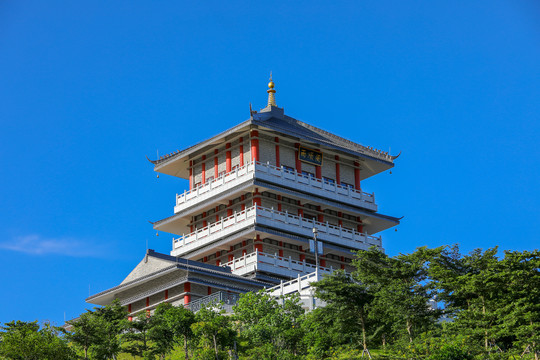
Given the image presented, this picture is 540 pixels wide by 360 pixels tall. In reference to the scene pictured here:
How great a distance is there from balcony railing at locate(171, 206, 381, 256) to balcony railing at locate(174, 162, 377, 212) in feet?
8.29

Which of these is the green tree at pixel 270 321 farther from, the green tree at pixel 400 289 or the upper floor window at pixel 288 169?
the upper floor window at pixel 288 169

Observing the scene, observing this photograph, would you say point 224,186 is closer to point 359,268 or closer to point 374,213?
point 374,213

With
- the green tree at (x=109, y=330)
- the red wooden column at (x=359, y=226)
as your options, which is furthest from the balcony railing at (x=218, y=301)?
the red wooden column at (x=359, y=226)

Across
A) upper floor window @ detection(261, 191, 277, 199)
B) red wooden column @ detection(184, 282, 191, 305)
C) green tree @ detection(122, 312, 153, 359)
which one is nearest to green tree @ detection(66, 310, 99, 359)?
green tree @ detection(122, 312, 153, 359)

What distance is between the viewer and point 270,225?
7894cm

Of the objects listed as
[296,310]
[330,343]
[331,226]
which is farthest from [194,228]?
[330,343]

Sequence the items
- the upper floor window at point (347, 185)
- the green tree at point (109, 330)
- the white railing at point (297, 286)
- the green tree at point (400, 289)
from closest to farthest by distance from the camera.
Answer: the green tree at point (400, 289) → the green tree at point (109, 330) → the white railing at point (297, 286) → the upper floor window at point (347, 185)

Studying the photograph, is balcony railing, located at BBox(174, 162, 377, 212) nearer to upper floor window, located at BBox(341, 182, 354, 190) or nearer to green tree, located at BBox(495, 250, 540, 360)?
upper floor window, located at BBox(341, 182, 354, 190)

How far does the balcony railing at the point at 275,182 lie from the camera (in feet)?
265

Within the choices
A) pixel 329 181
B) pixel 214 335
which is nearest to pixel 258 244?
pixel 329 181

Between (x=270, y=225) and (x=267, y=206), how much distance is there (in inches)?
120

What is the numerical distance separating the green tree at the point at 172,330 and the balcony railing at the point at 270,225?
24.3 m

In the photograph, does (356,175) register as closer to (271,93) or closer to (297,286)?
(271,93)

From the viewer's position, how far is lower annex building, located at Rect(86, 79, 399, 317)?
7675cm
